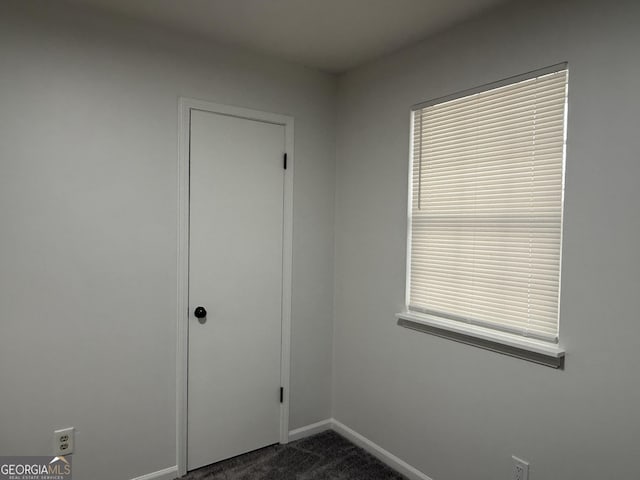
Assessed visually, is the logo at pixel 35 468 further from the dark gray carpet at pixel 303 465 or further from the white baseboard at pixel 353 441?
the dark gray carpet at pixel 303 465

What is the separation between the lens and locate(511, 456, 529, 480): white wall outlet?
189 cm

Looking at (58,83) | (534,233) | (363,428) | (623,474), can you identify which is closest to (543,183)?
(534,233)

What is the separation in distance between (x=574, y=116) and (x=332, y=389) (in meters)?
2.36

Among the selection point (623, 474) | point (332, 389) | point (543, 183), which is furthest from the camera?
point (332, 389)

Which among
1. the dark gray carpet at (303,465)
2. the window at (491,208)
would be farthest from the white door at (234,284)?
the window at (491,208)

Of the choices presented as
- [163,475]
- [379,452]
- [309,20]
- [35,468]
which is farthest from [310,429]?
[309,20]

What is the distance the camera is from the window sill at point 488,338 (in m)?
1.79

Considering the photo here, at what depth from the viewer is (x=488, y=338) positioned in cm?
201

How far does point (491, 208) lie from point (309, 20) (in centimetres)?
138

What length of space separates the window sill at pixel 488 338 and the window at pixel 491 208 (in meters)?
0.02

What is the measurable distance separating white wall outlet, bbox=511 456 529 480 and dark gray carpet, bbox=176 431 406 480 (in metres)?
0.74

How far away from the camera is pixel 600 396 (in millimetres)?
1652

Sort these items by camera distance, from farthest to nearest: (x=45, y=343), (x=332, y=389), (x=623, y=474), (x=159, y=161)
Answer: (x=332, y=389) < (x=159, y=161) < (x=45, y=343) < (x=623, y=474)

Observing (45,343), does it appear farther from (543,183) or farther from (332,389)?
(543,183)
